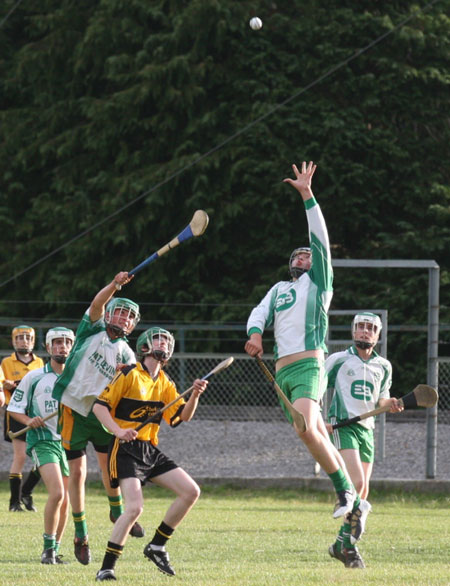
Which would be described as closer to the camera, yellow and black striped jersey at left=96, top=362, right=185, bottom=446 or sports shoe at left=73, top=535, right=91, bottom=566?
yellow and black striped jersey at left=96, top=362, right=185, bottom=446

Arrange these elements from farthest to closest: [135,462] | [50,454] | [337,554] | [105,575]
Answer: [50,454]
[337,554]
[135,462]
[105,575]

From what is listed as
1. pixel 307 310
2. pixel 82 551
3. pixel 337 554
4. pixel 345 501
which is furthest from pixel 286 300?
pixel 82 551

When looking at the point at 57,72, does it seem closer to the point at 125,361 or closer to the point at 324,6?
the point at 324,6

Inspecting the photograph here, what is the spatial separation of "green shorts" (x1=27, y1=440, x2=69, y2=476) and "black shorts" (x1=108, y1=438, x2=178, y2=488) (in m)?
1.64

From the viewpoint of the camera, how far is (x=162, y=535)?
24.8 feet

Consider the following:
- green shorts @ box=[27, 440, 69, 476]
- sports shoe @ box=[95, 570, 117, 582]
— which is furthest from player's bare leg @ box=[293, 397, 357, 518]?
green shorts @ box=[27, 440, 69, 476]

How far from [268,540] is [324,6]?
15.8 metres

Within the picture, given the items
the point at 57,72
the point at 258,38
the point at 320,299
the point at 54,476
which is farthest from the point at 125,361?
the point at 57,72

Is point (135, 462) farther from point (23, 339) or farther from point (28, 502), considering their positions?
point (28, 502)

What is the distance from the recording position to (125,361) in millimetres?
8766

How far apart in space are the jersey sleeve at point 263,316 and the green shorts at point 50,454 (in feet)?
6.40

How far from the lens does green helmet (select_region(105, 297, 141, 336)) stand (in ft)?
27.1

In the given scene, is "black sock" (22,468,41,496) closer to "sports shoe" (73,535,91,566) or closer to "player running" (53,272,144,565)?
"player running" (53,272,144,565)

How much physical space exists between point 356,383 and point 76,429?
2411 millimetres
